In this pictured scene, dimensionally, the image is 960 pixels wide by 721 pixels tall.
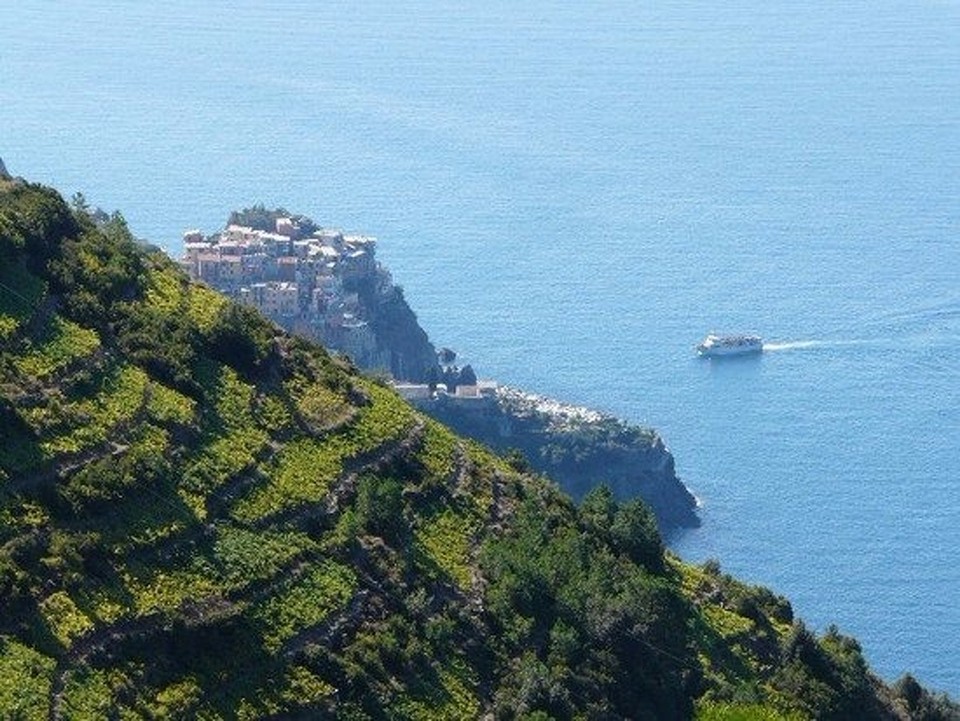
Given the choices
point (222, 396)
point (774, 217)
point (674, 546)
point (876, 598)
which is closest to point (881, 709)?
point (222, 396)

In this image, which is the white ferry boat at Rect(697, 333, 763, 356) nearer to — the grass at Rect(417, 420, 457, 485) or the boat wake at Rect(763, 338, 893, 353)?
the boat wake at Rect(763, 338, 893, 353)

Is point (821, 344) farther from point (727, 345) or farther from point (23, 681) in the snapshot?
point (23, 681)

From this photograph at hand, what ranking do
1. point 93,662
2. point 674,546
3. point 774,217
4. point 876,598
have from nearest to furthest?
1. point 93,662
2. point 876,598
3. point 674,546
4. point 774,217

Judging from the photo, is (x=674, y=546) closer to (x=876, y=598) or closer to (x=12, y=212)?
(x=876, y=598)

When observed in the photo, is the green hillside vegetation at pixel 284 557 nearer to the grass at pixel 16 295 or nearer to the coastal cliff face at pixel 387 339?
the grass at pixel 16 295

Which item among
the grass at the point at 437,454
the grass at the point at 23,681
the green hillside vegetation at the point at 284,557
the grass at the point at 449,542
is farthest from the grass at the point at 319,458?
the grass at the point at 23,681

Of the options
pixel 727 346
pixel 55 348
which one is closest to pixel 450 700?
pixel 55 348
